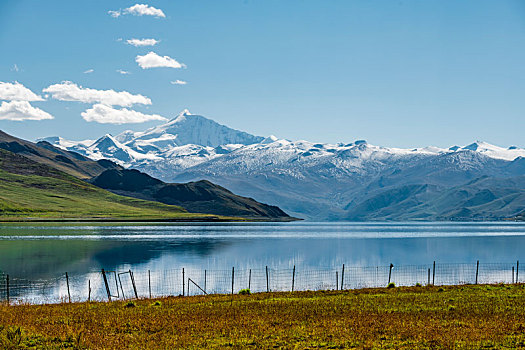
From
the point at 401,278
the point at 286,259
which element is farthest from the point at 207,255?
the point at 401,278

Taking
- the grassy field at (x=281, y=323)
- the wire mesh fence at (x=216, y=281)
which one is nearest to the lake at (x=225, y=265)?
the wire mesh fence at (x=216, y=281)

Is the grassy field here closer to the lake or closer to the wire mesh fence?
the wire mesh fence

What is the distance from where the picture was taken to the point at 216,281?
82938mm

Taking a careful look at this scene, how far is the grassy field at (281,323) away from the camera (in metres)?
29.7

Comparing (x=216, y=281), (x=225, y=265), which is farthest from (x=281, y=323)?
(x=225, y=265)

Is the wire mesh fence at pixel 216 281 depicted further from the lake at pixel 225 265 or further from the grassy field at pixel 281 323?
the grassy field at pixel 281 323

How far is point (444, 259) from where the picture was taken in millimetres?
132125

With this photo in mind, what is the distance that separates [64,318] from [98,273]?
5341 centimetres

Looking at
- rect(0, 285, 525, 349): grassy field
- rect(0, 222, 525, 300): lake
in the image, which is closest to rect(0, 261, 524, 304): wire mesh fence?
rect(0, 222, 525, 300): lake

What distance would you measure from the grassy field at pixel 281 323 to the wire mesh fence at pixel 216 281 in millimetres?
→ 14155

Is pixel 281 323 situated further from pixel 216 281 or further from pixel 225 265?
pixel 225 265

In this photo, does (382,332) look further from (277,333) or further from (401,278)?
(401,278)

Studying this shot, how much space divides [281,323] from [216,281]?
1898 inches

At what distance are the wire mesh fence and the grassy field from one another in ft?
46.4
